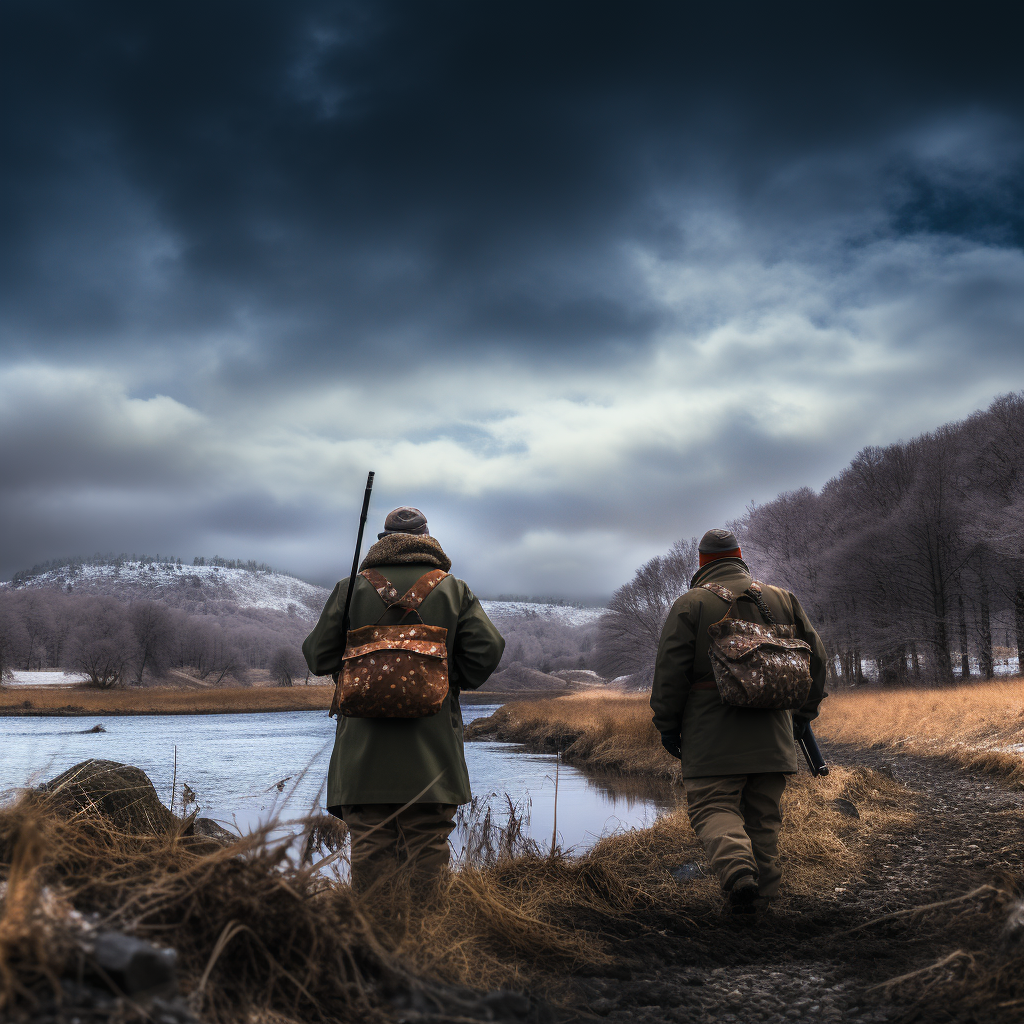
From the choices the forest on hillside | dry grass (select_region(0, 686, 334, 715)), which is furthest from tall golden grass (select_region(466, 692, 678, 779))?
dry grass (select_region(0, 686, 334, 715))

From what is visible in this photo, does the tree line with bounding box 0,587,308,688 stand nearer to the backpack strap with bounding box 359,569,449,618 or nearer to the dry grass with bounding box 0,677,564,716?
the dry grass with bounding box 0,677,564,716

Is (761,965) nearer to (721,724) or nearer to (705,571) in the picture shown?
(721,724)

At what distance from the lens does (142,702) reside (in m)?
55.2

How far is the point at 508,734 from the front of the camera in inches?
1128

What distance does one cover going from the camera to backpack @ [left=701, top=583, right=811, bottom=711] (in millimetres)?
4363

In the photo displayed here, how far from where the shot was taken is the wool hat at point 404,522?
4410 mm

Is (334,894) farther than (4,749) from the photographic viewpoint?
No

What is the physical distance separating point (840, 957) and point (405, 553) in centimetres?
275

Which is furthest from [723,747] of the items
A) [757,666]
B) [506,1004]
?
[506,1004]

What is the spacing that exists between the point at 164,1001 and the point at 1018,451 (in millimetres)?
35004

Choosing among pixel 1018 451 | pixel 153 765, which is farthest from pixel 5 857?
pixel 1018 451

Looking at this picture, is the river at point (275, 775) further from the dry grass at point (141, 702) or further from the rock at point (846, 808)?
the dry grass at point (141, 702)

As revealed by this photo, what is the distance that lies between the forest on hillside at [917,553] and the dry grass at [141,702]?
103 feet

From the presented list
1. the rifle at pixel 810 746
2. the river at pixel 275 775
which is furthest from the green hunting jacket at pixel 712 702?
the river at pixel 275 775
